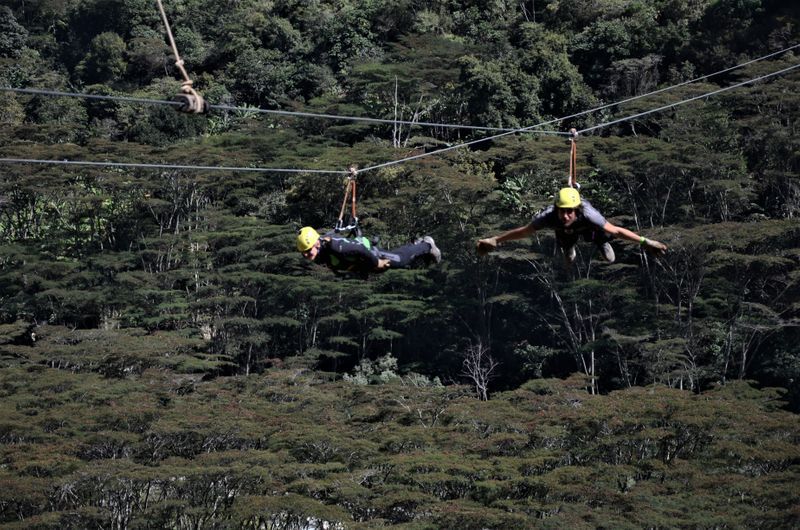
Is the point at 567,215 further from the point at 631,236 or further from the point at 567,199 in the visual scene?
the point at 631,236

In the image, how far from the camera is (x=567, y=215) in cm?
941

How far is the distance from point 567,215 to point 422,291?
78.2ft

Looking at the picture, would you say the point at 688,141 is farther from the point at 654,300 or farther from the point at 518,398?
the point at 518,398

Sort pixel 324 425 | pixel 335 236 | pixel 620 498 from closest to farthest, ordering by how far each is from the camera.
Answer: pixel 335 236 → pixel 620 498 → pixel 324 425

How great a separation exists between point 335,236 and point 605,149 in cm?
2296

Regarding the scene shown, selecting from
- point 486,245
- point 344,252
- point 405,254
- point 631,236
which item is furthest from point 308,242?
point 631,236

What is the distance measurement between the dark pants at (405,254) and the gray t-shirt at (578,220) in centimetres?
133

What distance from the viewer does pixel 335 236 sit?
1030 cm

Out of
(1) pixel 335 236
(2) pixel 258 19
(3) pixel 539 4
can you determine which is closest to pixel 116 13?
(2) pixel 258 19

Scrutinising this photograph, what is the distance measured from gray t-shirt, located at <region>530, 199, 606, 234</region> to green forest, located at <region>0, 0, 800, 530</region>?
426 inches

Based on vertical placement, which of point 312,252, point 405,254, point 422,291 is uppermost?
point 312,252

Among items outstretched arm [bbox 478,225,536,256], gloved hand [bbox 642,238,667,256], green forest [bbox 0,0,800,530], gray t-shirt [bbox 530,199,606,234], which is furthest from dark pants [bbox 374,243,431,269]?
green forest [bbox 0,0,800,530]

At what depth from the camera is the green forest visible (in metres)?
23.2

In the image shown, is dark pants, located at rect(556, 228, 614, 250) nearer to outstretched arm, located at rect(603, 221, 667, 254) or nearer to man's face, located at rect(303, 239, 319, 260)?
outstretched arm, located at rect(603, 221, 667, 254)
